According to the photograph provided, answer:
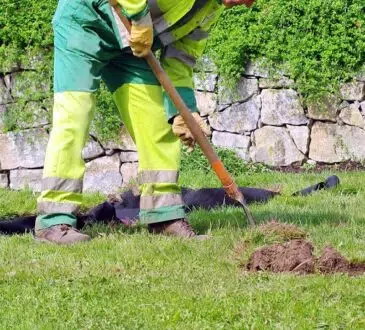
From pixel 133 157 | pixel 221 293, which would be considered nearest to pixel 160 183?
pixel 221 293

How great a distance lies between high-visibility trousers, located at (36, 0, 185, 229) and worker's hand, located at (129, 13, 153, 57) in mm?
216

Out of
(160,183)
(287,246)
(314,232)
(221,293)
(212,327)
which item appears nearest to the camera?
(212,327)

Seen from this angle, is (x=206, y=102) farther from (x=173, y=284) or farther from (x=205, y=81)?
(x=173, y=284)

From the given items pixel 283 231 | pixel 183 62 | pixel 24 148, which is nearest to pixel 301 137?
pixel 24 148

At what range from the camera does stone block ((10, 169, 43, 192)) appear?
10484mm

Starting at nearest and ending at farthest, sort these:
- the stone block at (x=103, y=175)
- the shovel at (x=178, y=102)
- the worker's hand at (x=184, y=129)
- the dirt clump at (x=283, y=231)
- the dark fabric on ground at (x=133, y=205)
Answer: the dirt clump at (x=283, y=231) < the shovel at (x=178, y=102) < the worker's hand at (x=184, y=129) < the dark fabric on ground at (x=133, y=205) < the stone block at (x=103, y=175)

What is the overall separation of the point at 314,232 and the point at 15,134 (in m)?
5.18

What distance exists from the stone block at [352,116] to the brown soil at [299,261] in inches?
205

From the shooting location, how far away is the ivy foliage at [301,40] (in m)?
10.0

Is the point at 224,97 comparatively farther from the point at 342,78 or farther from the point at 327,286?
the point at 327,286

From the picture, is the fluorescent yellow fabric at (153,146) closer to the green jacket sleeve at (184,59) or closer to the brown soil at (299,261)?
the green jacket sleeve at (184,59)

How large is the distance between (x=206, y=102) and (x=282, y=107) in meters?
0.80

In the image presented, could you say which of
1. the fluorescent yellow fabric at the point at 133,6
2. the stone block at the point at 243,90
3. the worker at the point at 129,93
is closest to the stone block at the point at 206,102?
the stone block at the point at 243,90

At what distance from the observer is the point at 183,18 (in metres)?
6.22
